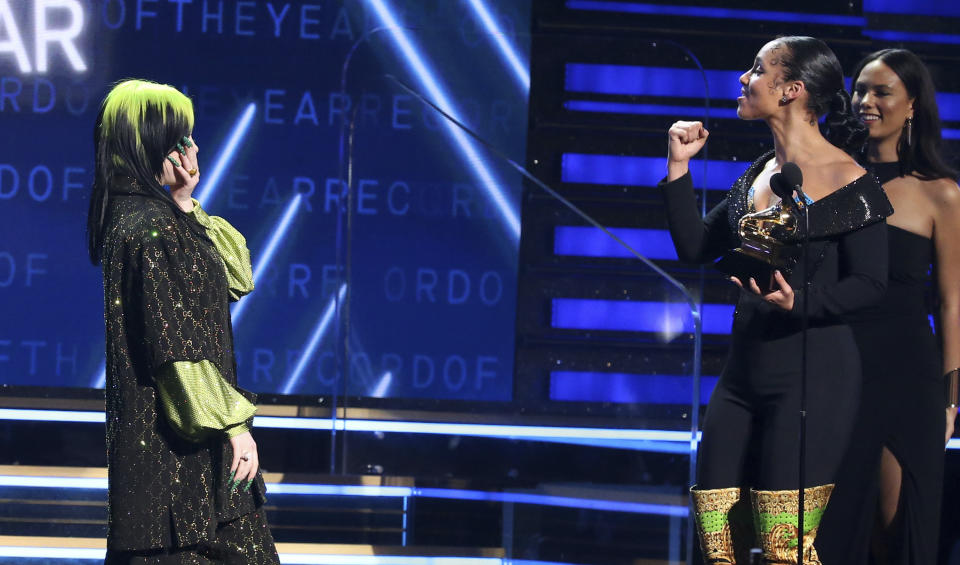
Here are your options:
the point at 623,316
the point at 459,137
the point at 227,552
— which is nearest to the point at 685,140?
the point at 227,552

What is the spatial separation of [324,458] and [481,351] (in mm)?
763

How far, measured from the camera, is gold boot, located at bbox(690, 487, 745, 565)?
2.19 meters

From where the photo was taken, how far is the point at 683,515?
3861mm

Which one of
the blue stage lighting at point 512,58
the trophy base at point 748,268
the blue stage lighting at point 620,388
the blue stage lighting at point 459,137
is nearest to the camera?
the trophy base at point 748,268

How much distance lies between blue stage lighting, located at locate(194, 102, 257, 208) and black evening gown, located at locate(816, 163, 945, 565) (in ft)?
9.51

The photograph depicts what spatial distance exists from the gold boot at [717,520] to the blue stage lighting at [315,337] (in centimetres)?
236

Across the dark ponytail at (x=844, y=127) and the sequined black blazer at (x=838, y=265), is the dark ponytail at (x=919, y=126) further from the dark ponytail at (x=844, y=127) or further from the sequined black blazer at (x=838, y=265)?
the sequined black blazer at (x=838, y=265)

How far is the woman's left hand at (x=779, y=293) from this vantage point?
6.85ft

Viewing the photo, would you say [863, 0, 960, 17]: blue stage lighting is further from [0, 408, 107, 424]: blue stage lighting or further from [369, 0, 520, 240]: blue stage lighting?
[0, 408, 107, 424]: blue stage lighting

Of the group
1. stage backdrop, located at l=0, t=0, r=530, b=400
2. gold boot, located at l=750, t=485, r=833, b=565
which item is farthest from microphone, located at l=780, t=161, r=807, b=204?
stage backdrop, located at l=0, t=0, r=530, b=400

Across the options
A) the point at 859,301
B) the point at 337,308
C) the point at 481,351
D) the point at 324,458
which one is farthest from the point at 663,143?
the point at 859,301

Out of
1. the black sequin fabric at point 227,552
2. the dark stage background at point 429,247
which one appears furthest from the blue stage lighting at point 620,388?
the black sequin fabric at point 227,552

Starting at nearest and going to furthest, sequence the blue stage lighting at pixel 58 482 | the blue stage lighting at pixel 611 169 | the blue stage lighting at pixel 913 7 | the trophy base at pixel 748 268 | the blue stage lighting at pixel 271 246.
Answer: the trophy base at pixel 748 268, the blue stage lighting at pixel 58 482, the blue stage lighting at pixel 271 246, the blue stage lighting at pixel 611 169, the blue stage lighting at pixel 913 7

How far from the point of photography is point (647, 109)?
5160mm
